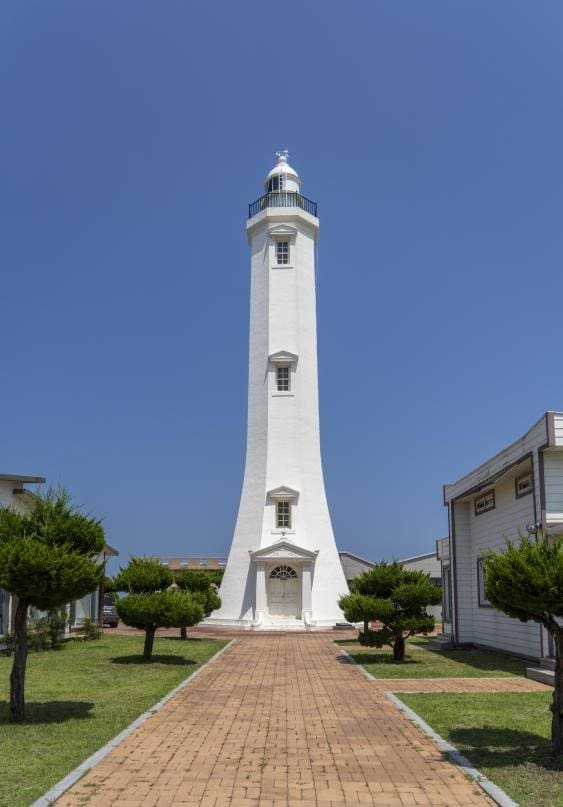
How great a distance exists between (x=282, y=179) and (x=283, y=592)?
20.0m

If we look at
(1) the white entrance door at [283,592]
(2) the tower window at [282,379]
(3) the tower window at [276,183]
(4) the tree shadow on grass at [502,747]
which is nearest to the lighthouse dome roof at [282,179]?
(3) the tower window at [276,183]

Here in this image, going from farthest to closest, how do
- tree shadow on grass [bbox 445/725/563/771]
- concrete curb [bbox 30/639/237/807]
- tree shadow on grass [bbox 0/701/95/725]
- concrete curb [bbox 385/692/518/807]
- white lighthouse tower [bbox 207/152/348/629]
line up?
white lighthouse tower [bbox 207/152/348/629], tree shadow on grass [bbox 0/701/95/725], tree shadow on grass [bbox 445/725/563/771], concrete curb [bbox 385/692/518/807], concrete curb [bbox 30/639/237/807]

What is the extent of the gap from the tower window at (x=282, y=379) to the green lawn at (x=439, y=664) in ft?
47.0

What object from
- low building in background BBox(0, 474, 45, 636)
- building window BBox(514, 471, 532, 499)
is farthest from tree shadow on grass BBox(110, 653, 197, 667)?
building window BBox(514, 471, 532, 499)

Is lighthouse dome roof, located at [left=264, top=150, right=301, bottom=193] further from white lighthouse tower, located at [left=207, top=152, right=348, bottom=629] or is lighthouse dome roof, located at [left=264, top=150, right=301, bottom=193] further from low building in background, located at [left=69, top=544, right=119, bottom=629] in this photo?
low building in background, located at [left=69, top=544, right=119, bottom=629]

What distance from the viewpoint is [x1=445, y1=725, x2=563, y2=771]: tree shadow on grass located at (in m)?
8.65

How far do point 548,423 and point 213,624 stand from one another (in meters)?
22.2

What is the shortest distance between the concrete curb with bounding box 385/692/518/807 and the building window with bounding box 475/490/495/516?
10963 mm

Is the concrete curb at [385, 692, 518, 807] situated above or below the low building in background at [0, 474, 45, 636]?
below

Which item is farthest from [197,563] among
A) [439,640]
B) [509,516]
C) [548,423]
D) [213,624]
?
[548,423]

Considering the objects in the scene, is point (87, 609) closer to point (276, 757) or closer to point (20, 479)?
point (20, 479)

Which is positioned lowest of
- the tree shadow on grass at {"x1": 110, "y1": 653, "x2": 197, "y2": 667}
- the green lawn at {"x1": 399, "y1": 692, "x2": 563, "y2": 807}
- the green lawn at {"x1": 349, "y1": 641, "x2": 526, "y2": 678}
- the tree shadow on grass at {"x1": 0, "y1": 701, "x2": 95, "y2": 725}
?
the tree shadow on grass at {"x1": 110, "y1": 653, "x2": 197, "y2": 667}

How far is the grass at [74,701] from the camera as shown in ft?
27.3

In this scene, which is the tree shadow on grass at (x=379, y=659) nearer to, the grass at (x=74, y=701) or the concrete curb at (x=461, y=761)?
the grass at (x=74, y=701)
